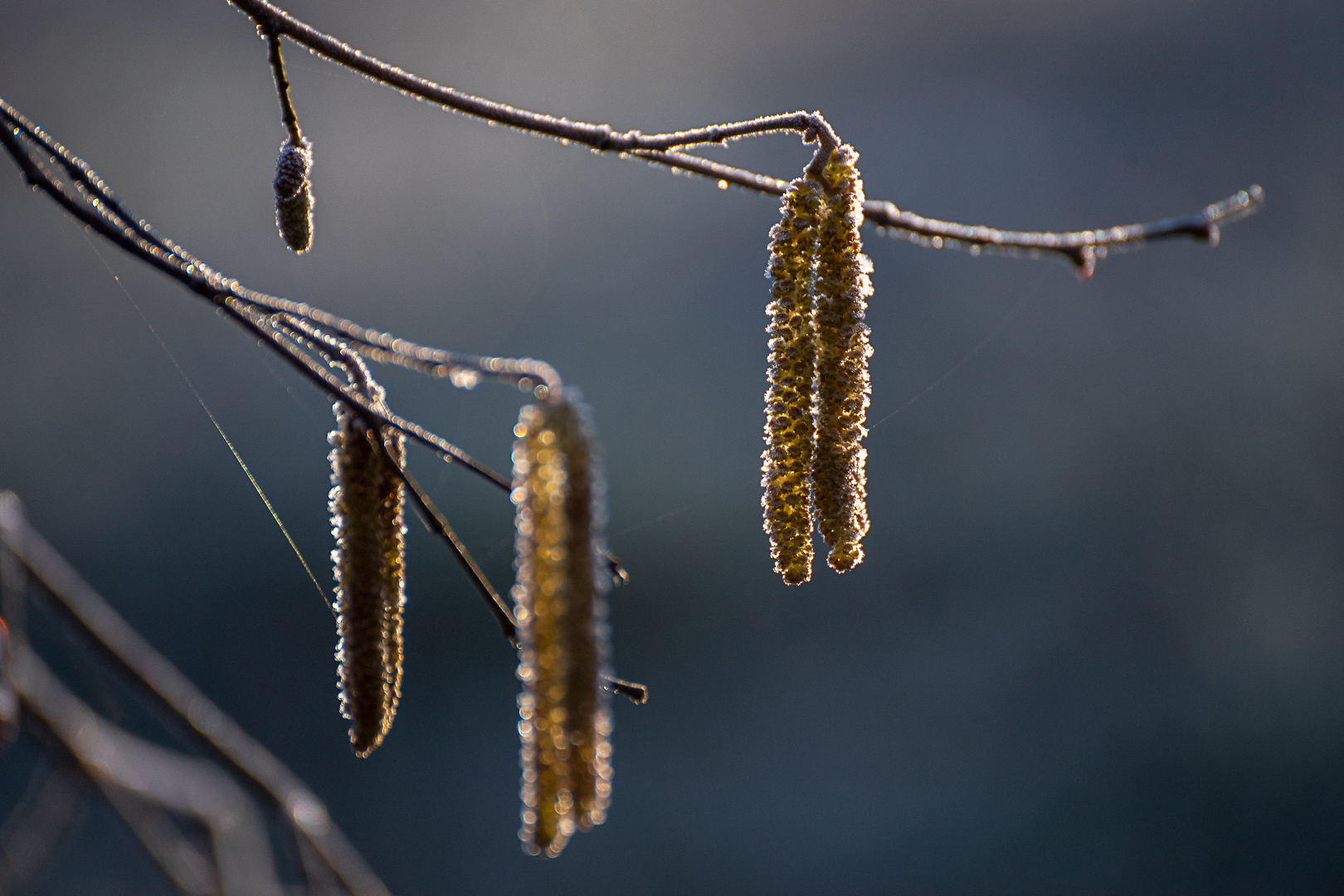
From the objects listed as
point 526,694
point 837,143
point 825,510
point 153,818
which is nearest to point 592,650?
point 526,694

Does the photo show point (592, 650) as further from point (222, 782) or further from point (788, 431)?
point (222, 782)

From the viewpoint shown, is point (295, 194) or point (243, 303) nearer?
point (243, 303)

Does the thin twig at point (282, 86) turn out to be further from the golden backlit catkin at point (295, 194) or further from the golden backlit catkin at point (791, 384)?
the golden backlit catkin at point (791, 384)

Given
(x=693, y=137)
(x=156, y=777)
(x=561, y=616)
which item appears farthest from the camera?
(x=156, y=777)

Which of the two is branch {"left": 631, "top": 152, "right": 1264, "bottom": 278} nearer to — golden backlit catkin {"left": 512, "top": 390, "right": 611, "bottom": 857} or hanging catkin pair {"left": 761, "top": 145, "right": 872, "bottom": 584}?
hanging catkin pair {"left": 761, "top": 145, "right": 872, "bottom": 584}

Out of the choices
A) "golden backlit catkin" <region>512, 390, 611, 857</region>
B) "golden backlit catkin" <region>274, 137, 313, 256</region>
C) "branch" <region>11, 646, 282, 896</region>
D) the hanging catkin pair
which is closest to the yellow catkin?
the hanging catkin pair

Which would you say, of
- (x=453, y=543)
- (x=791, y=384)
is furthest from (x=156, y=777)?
(x=791, y=384)

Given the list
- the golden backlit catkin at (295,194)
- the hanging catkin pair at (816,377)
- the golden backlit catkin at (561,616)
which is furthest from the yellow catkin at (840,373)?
the golden backlit catkin at (295,194)

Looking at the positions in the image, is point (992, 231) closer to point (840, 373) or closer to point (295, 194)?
point (840, 373)
